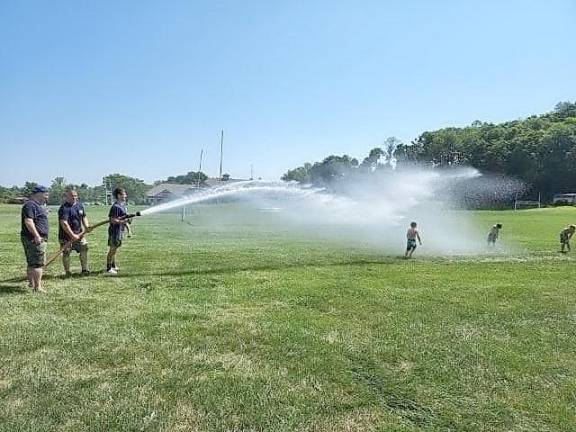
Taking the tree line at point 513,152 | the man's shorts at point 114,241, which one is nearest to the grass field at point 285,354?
the man's shorts at point 114,241

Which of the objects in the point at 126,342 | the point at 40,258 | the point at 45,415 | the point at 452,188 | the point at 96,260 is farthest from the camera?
the point at 452,188

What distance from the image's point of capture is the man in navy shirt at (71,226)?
10.8m

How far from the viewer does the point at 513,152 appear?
84.4 m

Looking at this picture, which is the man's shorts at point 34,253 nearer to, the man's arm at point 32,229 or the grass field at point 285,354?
the man's arm at point 32,229

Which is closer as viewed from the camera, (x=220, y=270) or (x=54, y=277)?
(x=54, y=277)

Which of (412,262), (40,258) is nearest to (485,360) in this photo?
(40,258)

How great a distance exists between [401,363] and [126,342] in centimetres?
331

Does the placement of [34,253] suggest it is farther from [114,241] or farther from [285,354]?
[285,354]

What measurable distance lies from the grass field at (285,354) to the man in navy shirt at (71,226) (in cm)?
59

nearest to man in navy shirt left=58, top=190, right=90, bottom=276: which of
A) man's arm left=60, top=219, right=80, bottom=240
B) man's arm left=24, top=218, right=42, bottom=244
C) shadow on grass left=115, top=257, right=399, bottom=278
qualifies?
man's arm left=60, top=219, right=80, bottom=240

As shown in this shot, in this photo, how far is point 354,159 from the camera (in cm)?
12256

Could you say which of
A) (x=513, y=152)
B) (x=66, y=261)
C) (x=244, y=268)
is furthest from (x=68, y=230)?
(x=513, y=152)

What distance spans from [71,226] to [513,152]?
85778 millimetres

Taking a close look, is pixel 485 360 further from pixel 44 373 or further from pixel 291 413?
pixel 44 373
